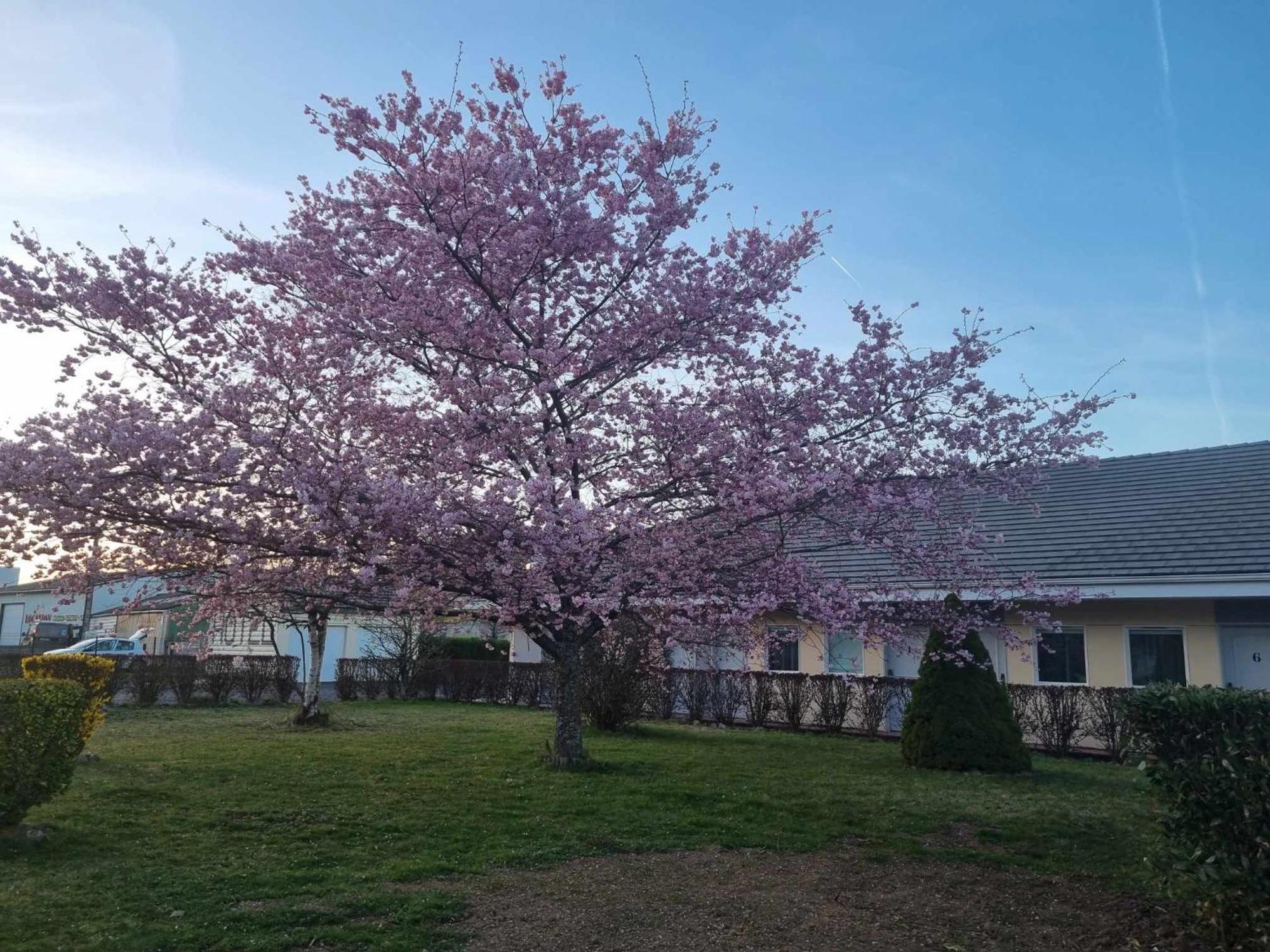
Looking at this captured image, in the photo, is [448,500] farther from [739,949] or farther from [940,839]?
[940,839]

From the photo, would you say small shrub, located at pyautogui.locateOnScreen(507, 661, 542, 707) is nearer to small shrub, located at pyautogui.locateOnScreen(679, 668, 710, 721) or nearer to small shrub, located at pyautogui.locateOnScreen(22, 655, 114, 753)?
small shrub, located at pyautogui.locateOnScreen(679, 668, 710, 721)

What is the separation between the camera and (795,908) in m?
5.98

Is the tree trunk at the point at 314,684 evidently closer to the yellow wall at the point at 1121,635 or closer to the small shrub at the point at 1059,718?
the yellow wall at the point at 1121,635

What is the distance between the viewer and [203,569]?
9094 millimetres

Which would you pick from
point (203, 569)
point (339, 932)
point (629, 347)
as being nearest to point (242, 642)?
point (203, 569)

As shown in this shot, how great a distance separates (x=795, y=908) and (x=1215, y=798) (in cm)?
255

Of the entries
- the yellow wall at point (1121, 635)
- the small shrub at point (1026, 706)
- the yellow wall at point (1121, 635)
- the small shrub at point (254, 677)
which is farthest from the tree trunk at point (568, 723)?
the small shrub at point (254, 677)

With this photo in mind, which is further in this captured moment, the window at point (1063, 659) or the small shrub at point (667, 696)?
the small shrub at point (667, 696)

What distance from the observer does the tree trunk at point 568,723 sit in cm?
1077

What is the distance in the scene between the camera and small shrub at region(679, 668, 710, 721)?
60.6 feet

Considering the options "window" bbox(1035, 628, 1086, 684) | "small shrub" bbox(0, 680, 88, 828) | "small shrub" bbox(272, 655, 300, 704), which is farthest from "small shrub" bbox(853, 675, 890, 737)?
"small shrub" bbox(272, 655, 300, 704)

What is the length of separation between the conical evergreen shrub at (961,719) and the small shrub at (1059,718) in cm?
214

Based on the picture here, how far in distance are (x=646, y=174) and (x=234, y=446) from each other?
466cm

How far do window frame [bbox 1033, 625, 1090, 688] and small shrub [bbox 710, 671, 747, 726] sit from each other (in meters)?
5.20
